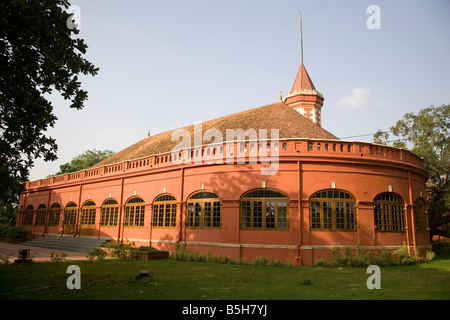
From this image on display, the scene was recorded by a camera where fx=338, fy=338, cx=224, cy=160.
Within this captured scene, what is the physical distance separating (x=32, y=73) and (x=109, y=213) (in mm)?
14688

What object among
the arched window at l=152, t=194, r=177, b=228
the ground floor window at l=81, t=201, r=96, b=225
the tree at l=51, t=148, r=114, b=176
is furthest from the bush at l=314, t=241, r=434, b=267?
the tree at l=51, t=148, r=114, b=176

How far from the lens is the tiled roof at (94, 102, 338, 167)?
18.9m

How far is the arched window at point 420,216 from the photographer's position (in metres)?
17.4

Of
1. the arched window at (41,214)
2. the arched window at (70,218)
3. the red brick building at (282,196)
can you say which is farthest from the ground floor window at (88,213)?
the arched window at (41,214)

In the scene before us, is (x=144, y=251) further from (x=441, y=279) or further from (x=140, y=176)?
(x=441, y=279)

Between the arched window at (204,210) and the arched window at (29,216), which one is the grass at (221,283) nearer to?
the arched window at (204,210)

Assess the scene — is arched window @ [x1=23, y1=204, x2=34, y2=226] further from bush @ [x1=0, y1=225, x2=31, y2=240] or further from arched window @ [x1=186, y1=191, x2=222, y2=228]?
arched window @ [x1=186, y1=191, x2=222, y2=228]

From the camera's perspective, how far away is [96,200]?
79.0ft

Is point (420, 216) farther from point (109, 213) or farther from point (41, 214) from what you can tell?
point (41, 214)

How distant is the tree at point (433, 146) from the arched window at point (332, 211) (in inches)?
452

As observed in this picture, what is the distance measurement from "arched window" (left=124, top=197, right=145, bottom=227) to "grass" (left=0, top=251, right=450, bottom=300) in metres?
6.25
